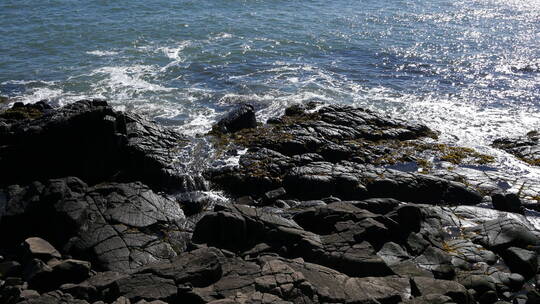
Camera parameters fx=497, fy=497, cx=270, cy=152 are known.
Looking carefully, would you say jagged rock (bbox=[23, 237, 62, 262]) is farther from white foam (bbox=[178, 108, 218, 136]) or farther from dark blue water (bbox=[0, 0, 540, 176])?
dark blue water (bbox=[0, 0, 540, 176])

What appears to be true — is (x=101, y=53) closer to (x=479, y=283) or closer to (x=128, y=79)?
(x=128, y=79)

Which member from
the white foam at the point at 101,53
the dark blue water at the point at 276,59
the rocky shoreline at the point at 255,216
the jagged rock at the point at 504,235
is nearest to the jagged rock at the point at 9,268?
the rocky shoreline at the point at 255,216

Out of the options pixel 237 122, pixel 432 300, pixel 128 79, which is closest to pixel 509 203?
pixel 432 300

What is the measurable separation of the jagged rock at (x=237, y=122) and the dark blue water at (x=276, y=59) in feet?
5.87

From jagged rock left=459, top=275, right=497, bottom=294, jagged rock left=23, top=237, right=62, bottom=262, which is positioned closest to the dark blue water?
jagged rock left=459, top=275, right=497, bottom=294

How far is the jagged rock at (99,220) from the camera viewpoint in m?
14.6

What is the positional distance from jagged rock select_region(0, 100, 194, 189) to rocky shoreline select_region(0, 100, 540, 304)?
53mm

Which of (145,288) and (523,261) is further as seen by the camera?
(523,261)

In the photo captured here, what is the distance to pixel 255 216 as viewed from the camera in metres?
15.5

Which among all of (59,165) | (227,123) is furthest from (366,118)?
(59,165)

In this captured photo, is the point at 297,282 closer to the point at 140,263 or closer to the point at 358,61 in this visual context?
the point at 140,263

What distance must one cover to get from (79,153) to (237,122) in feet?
25.7

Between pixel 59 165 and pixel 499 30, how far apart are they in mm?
43140

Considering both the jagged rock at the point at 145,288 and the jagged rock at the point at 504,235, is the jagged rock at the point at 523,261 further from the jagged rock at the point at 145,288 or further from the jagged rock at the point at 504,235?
the jagged rock at the point at 145,288
